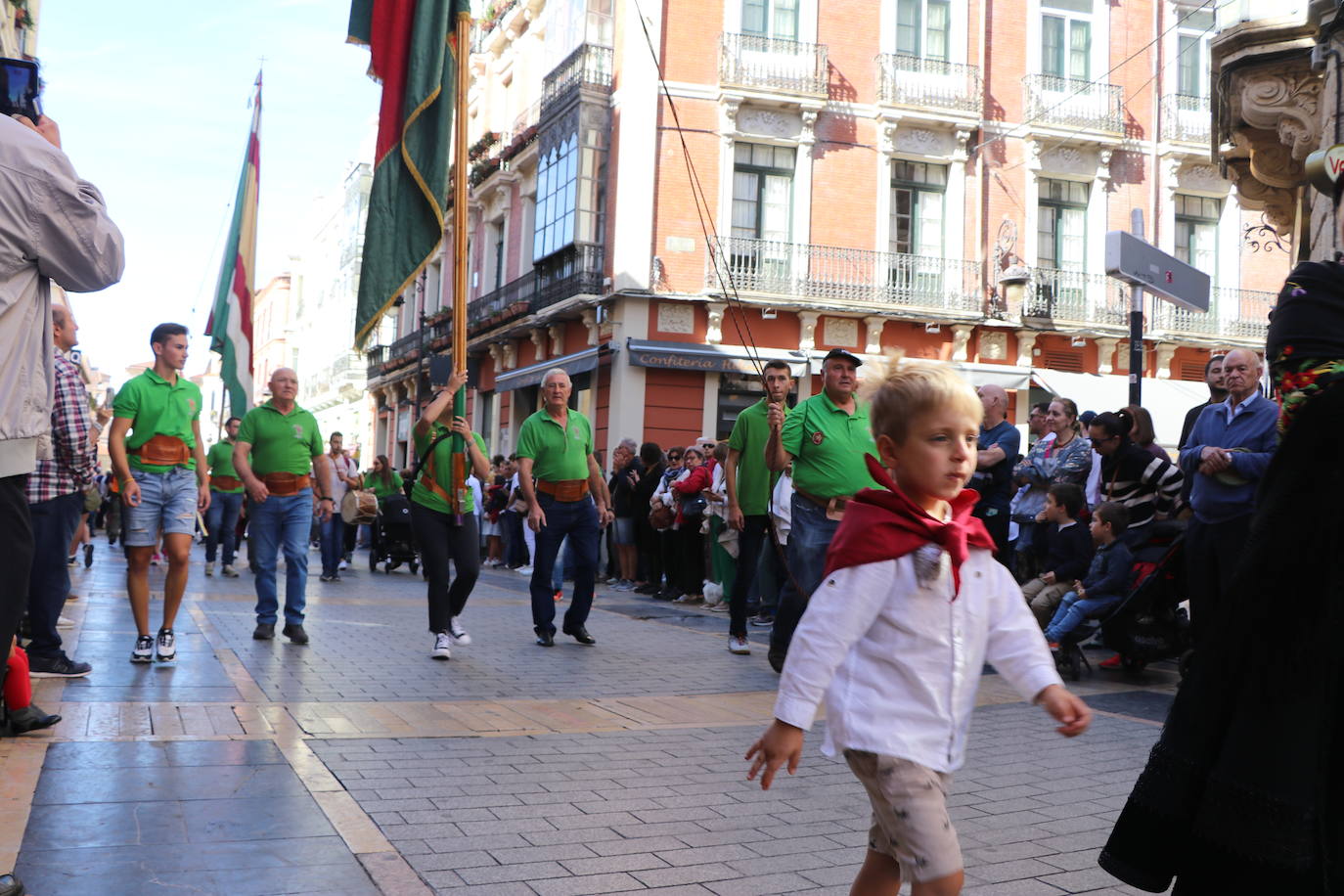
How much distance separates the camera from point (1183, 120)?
28500 millimetres

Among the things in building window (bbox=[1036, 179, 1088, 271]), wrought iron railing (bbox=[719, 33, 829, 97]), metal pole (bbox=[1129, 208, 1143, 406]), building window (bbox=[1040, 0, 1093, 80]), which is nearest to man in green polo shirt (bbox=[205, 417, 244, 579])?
metal pole (bbox=[1129, 208, 1143, 406])

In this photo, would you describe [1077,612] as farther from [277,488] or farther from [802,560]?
[277,488]

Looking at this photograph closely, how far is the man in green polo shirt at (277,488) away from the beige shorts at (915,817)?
7165 mm

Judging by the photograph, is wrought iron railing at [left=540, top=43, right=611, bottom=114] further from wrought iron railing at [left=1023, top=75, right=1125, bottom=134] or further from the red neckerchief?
the red neckerchief

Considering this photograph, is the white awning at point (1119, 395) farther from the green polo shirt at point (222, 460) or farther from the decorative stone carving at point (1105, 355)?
the green polo shirt at point (222, 460)

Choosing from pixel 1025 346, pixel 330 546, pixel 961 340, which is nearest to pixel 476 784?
pixel 330 546

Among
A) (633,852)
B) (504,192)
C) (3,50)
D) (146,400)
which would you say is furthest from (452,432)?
(504,192)

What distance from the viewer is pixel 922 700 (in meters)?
2.78

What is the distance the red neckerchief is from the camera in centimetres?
280

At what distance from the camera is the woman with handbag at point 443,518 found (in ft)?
28.8

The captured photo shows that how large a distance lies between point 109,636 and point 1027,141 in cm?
2358

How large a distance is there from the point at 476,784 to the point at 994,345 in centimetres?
Result: 2442

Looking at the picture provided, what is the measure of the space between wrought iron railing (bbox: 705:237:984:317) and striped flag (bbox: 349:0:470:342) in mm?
16855

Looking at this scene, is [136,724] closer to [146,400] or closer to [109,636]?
[146,400]
